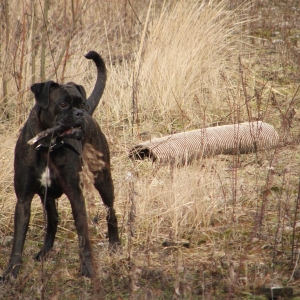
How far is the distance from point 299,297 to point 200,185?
5.89 ft

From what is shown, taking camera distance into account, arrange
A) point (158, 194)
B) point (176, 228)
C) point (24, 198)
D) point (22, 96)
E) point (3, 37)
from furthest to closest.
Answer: point (3, 37)
point (22, 96)
point (158, 194)
point (176, 228)
point (24, 198)

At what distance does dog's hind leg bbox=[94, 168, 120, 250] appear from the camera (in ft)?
16.4

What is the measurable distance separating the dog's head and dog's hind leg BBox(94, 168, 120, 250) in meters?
0.78

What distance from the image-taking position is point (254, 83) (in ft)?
29.9

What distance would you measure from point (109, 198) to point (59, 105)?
1.05m

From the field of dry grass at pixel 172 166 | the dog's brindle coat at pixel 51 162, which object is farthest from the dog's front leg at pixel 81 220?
the field of dry grass at pixel 172 166

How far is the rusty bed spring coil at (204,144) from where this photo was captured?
659cm

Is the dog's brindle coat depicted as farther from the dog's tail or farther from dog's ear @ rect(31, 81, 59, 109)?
the dog's tail

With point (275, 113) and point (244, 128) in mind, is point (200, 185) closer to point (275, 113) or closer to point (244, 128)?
point (244, 128)

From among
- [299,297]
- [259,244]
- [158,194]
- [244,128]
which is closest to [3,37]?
[244,128]

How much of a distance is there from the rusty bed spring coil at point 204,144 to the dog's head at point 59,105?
2.16m

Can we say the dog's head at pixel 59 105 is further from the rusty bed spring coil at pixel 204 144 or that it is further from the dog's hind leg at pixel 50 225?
the rusty bed spring coil at pixel 204 144

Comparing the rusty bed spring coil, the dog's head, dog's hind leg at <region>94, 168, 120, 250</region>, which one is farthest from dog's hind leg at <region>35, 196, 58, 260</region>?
the rusty bed spring coil

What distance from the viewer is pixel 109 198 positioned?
5.12 meters
